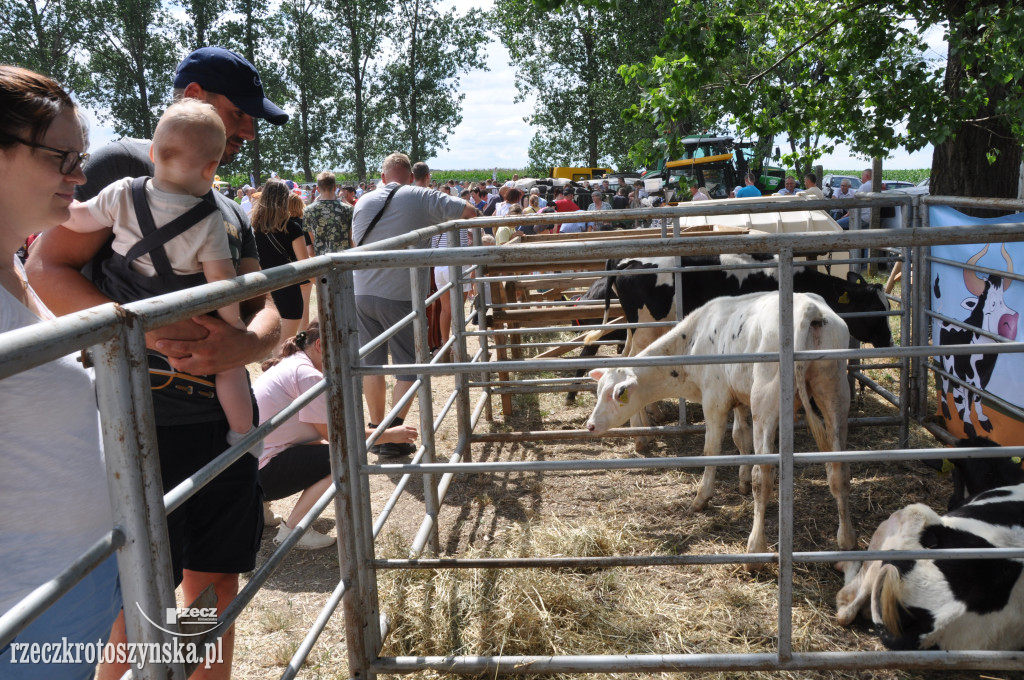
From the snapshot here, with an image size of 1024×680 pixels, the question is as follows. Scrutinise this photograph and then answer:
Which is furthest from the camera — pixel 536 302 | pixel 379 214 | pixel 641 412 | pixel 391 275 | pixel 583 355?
pixel 583 355

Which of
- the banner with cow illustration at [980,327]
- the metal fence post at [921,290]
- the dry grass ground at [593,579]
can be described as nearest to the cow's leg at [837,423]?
the dry grass ground at [593,579]

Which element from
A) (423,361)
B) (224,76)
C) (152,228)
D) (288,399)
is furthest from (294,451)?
(152,228)

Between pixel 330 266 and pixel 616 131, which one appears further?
pixel 616 131

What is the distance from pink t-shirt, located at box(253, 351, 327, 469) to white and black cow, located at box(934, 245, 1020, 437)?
3812mm

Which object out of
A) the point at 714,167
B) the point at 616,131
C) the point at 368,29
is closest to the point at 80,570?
the point at 714,167

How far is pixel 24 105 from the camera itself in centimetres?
144

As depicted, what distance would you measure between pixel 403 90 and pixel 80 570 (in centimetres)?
4345

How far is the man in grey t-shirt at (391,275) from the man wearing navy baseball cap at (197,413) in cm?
296

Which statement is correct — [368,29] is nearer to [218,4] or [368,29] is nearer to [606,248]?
[218,4]

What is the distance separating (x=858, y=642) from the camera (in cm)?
326

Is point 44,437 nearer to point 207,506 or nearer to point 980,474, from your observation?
point 207,506

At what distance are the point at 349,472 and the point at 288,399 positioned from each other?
174 centimetres

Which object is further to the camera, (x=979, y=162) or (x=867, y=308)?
(x=979, y=162)

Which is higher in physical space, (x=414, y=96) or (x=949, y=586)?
→ (x=414, y=96)
